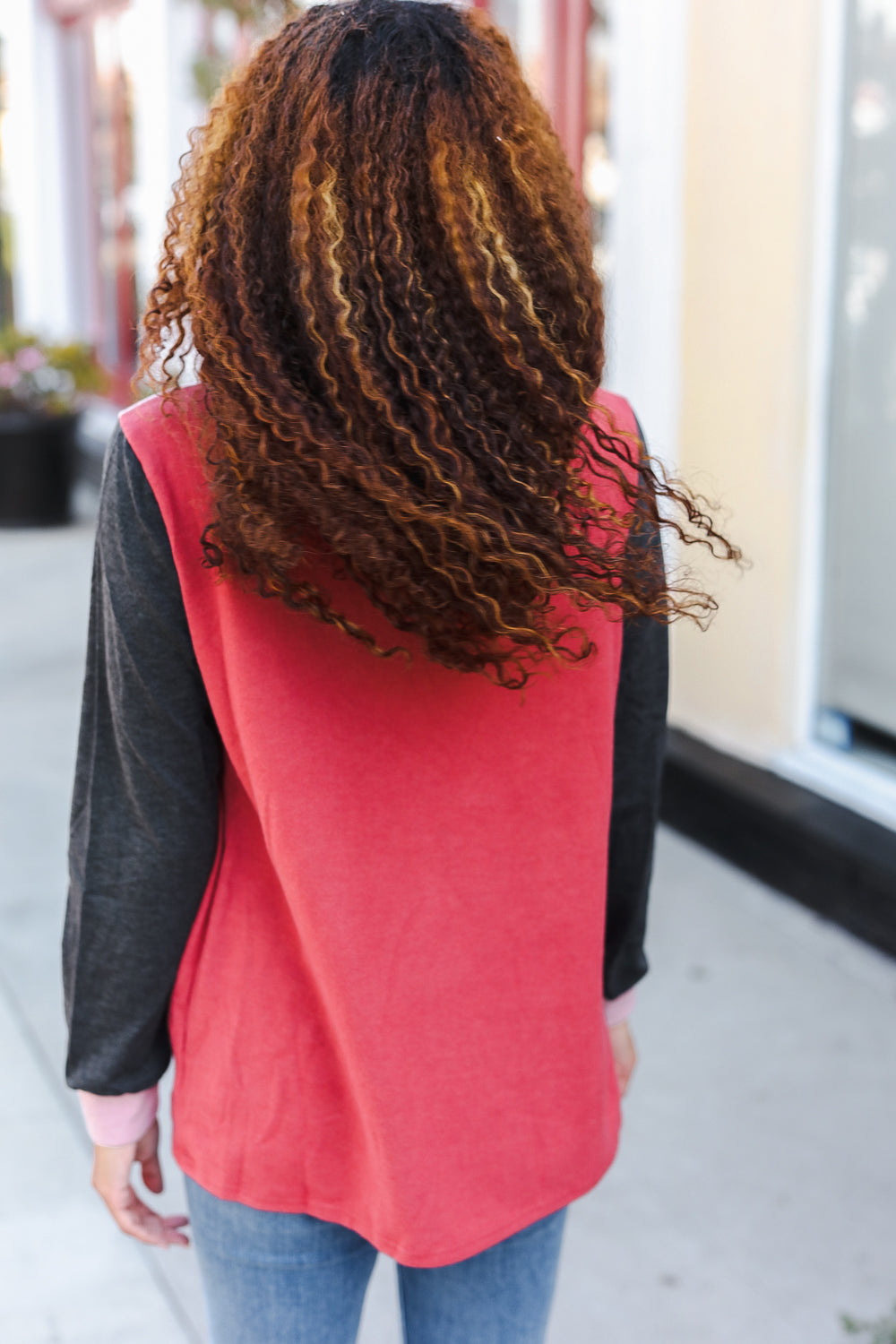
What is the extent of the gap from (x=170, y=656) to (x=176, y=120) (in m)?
7.58

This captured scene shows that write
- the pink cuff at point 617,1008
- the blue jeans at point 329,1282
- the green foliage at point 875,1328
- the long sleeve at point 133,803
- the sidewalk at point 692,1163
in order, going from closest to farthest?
the long sleeve at point 133,803, the blue jeans at point 329,1282, the pink cuff at point 617,1008, the green foliage at point 875,1328, the sidewalk at point 692,1163

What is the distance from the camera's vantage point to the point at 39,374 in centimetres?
815

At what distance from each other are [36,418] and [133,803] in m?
7.48

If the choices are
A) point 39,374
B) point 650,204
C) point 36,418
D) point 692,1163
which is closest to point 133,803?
point 692,1163

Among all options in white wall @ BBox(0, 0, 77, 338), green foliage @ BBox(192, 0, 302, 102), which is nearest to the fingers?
green foliage @ BBox(192, 0, 302, 102)

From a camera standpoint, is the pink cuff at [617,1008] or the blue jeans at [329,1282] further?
the pink cuff at [617,1008]

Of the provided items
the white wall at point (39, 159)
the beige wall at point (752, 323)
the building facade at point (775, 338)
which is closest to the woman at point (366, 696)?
the building facade at point (775, 338)

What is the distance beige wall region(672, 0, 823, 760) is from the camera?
11.0 feet

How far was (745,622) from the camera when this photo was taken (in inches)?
147

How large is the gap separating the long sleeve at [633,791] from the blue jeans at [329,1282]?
0.26m

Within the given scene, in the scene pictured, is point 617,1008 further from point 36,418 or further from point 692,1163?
point 36,418

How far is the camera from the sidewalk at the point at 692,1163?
84.5 inches

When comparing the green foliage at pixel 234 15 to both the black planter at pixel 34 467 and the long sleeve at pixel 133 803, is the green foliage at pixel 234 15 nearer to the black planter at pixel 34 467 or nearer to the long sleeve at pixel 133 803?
the black planter at pixel 34 467

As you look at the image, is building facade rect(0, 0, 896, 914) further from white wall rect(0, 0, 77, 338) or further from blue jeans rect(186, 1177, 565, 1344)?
white wall rect(0, 0, 77, 338)
